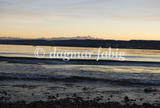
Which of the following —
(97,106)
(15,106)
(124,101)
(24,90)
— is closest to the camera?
(15,106)

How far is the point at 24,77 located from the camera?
2452 cm

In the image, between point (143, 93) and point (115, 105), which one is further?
point (143, 93)

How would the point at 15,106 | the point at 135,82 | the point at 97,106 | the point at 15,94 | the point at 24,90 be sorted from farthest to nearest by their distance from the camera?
the point at 135,82 → the point at 24,90 → the point at 15,94 → the point at 97,106 → the point at 15,106

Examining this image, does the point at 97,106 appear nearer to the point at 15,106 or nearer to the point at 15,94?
the point at 15,106

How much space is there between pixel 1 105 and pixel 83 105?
4063 mm

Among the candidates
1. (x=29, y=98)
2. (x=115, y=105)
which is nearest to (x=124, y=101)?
(x=115, y=105)

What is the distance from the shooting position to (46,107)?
12.0 meters

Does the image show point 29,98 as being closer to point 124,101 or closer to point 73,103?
point 73,103

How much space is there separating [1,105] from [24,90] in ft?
17.9

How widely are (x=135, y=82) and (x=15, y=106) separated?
14546 millimetres

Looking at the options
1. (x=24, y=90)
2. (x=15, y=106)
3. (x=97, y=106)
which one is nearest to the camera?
(x=15, y=106)

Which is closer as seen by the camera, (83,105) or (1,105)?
(1,105)

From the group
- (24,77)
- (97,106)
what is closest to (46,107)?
(97,106)

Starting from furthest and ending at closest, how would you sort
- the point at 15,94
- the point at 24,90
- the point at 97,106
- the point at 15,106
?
the point at 24,90 < the point at 15,94 < the point at 97,106 < the point at 15,106
